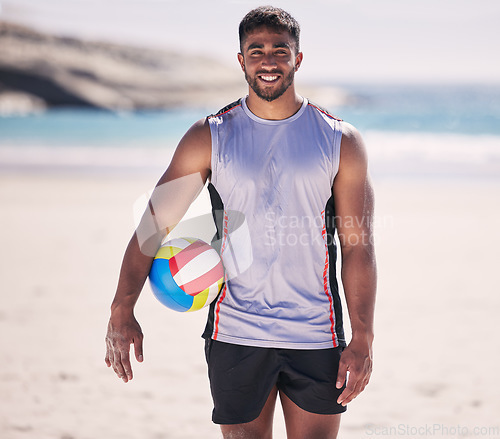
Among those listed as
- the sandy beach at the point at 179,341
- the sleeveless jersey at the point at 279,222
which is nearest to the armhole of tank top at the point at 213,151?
the sleeveless jersey at the point at 279,222

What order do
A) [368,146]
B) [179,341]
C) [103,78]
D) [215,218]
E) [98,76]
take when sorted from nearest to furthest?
[215,218] → [179,341] → [368,146] → [98,76] → [103,78]

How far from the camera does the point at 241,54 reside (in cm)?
234

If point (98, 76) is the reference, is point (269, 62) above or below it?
below

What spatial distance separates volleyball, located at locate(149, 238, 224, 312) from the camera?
89.5 inches

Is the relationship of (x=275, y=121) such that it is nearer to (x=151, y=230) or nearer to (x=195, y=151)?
(x=195, y=151)

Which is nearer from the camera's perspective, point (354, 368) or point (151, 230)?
point (354, 368)

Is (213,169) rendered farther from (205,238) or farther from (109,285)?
(109,285)

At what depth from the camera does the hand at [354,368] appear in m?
2.17

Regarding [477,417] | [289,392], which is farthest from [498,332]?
[289,392]

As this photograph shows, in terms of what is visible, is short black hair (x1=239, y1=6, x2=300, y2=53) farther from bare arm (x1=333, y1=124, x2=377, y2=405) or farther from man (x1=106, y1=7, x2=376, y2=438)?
bare arm (x1=333, y1=124, x2=377, y2=405)

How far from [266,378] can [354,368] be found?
33 cm

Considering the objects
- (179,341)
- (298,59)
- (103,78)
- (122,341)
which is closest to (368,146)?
(179,341)

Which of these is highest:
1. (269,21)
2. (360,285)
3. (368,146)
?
(368,146)

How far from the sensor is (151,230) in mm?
2314
